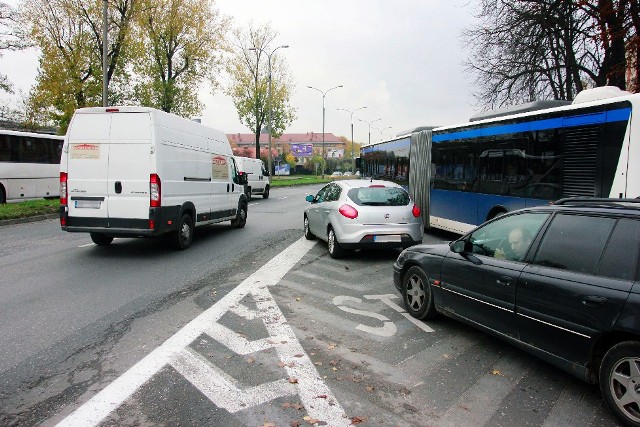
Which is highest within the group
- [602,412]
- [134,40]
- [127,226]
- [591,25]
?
[134,40]

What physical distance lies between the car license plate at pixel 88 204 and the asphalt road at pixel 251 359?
157 centimetres

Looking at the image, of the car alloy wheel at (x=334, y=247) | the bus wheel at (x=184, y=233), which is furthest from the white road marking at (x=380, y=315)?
the bus wheel at (x=184, y=233)

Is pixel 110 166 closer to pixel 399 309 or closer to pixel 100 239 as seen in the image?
pixel 100 239

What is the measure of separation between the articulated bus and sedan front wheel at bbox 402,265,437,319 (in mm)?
3476

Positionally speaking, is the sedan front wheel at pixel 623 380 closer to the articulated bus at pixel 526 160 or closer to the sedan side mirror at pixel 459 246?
the sedan side mirror at pixel 459 246

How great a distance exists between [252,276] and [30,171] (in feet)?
55.6

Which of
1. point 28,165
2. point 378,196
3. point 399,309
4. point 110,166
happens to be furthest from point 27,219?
point 399,309

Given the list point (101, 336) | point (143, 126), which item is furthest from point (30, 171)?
point (101, 336)

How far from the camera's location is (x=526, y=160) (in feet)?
29.3

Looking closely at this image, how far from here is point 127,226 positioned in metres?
8.91

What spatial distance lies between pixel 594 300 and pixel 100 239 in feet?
31.7

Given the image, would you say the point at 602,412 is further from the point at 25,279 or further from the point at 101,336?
the point at 25,279

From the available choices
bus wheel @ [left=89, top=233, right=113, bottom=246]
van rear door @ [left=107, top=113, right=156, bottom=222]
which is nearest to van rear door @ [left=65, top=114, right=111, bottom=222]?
van rear door @ [left=107, top=113, right=156, bottom=222]

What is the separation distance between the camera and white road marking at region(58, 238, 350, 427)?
11.1 feet
